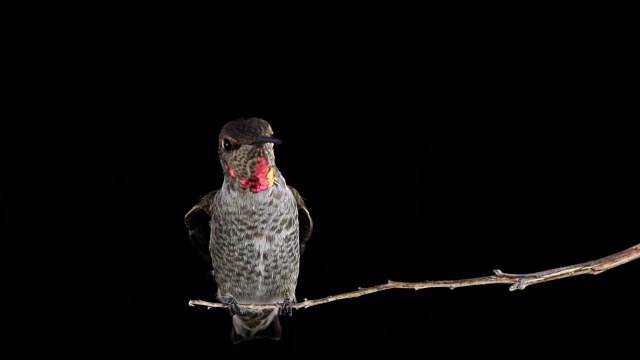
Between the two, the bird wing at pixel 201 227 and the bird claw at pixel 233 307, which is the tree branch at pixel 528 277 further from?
the bird wing at pixel 201 227

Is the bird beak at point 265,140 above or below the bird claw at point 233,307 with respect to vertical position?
above

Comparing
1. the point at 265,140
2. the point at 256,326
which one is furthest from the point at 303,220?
the point at 265,140

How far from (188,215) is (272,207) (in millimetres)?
483

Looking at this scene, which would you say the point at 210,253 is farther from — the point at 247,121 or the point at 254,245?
the point at 247,121

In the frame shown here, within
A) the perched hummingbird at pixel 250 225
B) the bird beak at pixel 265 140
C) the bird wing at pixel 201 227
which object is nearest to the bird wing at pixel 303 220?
the perched hummingbird at pixel 250 225

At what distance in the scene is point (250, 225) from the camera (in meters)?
3.22

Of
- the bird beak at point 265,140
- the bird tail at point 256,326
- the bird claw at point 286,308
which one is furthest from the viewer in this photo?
the bird tail at point 256,326

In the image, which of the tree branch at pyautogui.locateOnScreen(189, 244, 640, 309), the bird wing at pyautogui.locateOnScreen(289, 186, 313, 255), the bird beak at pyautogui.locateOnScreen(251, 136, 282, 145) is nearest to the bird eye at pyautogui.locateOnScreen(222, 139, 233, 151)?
the bird beak at pyautogui.locateOnScreen(251, 136, 282, 145)

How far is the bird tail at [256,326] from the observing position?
3709 millimetres

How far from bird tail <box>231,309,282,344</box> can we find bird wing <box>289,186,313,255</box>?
37cm

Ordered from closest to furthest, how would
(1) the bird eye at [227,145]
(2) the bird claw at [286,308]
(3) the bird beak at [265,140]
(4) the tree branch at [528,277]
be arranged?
(3) the bird beak at [265,140]
(4) the tree branch at [528,277]
(1) the bird eye at [227,145]
(2) the bird claw at [286,308]

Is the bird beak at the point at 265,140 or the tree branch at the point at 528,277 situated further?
the tree branch at the point at 528,277

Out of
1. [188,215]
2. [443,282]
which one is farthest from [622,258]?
[188,215]

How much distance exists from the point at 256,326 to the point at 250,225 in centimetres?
74
